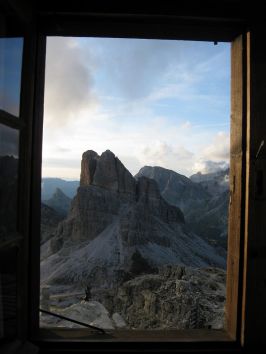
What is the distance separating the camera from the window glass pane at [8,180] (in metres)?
0.95

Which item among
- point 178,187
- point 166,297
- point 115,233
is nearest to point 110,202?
point 115,233

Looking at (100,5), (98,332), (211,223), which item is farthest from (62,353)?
(211,223)

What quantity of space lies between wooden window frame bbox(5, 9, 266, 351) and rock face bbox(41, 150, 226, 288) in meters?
38.4

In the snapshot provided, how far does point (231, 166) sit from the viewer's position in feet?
4.04

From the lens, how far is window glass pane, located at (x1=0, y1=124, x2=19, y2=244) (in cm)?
95

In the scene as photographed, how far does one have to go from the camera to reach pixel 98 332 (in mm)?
1261

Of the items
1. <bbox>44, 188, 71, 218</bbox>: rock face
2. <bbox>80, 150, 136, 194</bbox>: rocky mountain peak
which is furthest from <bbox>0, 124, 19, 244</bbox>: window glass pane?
<bbox>80, 150, 136, 194</bbox>: rocky mountain peak

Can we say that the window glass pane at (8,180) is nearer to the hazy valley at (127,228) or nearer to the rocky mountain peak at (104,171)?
the hazy valley at (127,228)

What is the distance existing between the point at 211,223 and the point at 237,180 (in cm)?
4209

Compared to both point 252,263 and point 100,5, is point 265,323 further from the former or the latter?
point 100,5

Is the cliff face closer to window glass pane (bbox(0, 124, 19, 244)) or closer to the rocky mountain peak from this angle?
the rocky mountain peak

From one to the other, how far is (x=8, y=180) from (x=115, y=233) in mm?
46674

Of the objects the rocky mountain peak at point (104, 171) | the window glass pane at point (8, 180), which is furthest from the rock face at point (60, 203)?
the window glass pane at point (8, 180)

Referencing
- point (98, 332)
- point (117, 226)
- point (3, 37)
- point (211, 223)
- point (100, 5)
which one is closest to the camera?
point (3, 37)
